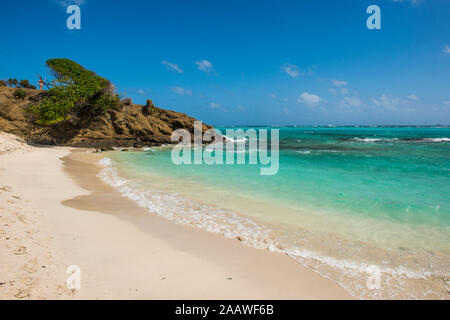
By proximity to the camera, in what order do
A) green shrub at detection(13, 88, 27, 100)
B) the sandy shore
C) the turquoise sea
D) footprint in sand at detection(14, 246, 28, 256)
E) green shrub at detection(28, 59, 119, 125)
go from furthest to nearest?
1. green shrub at detection(13, 88, 27, 100)
2. green shrub at detection(28, 59, 119, 125)
3. the turquoise sea
4. footprint in sand at detection(14, 246, 28, 256)
5. the sandy shore

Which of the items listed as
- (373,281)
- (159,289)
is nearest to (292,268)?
(373,281)

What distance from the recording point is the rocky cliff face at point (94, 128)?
26.5 meters

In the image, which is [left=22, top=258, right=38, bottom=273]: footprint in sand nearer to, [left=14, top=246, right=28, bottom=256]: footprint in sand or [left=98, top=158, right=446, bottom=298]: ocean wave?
[left=14, top=246, right=28, bottom=256]: footprint in sand

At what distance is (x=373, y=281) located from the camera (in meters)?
3.74

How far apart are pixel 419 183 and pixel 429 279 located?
29.8 feet

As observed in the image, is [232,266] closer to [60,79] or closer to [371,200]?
[371,200]

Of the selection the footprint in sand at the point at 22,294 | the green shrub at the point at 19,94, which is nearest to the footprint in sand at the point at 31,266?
the footprint in sand at the point at 22,294

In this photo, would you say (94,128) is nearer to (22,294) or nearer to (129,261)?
(129,261)

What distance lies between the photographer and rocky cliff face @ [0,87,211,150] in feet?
86.8

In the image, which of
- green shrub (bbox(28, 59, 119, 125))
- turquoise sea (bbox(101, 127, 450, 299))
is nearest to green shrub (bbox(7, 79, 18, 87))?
green shrub (bbox(28, 59, 119, 125))

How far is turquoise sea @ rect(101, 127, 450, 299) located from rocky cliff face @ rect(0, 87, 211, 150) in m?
20.2

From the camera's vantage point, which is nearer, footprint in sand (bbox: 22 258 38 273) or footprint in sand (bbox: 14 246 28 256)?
footprint in sand (bbox: 22 258 38 273)

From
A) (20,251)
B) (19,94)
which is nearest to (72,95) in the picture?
(19,94)

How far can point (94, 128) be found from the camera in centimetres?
2977
